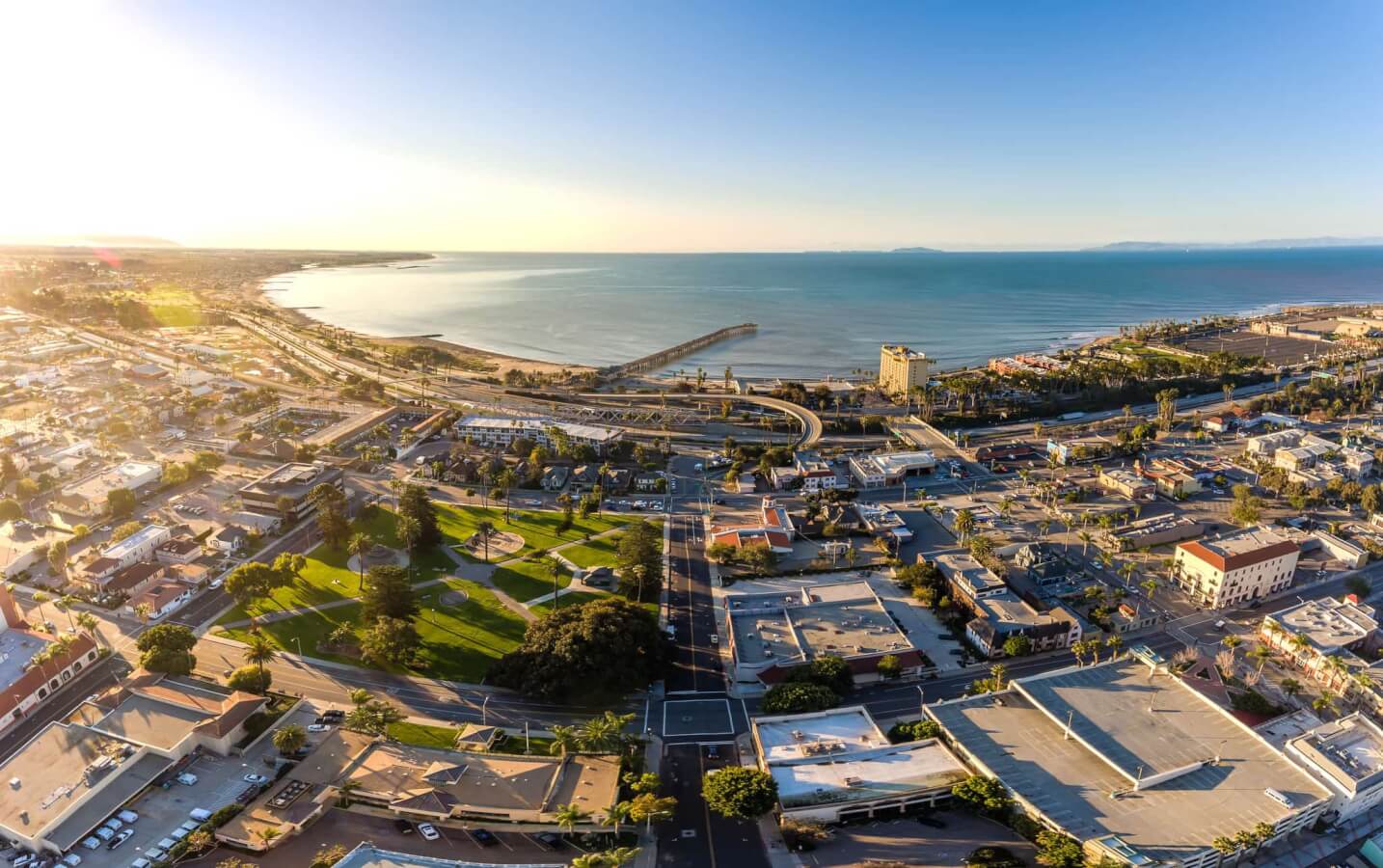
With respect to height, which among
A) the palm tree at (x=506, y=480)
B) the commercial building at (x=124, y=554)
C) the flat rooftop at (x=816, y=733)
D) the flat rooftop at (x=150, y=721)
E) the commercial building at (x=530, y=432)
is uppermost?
the commercial building at (x=530, y=432)

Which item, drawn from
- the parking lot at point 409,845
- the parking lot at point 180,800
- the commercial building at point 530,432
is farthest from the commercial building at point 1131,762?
the commercial building at point 530,432

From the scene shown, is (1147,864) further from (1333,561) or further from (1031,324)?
(1031,324)

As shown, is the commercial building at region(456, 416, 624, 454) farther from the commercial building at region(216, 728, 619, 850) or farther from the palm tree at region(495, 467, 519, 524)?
the commercial building at region(216, 728, 619, 850)

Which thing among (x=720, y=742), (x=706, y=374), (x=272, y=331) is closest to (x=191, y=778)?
(x=720, y=742)

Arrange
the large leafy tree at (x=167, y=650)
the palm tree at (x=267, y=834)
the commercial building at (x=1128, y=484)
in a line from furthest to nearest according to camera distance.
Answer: the commercial building at (x=1128, y=484) < the large leafy tree at (x=167, y=650) < the palm tree at (x=267, y=834)

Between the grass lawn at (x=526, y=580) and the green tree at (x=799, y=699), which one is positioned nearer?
the green tree at (x=799, y=699)

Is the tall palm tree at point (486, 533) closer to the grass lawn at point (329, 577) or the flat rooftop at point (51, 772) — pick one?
the grass lawn at point (329, 577)

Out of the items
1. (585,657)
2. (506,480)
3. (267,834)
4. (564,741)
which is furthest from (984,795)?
(506,480)

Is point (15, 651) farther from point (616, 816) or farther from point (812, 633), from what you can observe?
point (812, 633)
